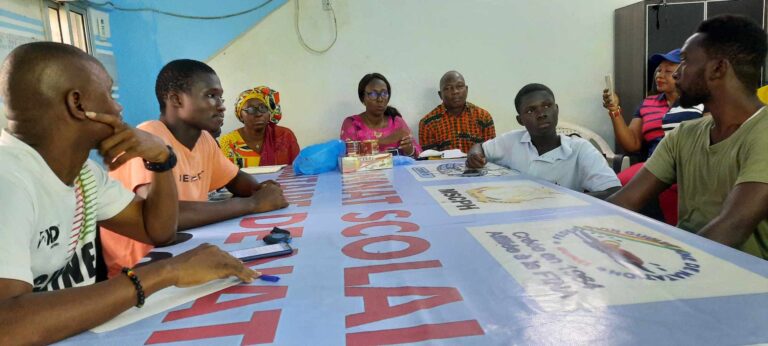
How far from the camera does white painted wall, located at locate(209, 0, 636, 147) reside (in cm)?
402

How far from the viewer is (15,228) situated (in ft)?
2.48

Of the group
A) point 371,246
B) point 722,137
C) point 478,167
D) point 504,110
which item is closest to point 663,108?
point 504,110

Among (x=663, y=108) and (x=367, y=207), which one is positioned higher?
(x=663, y=108)

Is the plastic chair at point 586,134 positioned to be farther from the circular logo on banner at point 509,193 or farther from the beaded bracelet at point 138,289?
the beaded bracelet at point 138,289

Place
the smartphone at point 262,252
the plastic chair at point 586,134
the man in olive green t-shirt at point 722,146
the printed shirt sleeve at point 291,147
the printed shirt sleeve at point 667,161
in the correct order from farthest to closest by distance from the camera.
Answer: the plastic chair at point 586,134 < the printed shirt sleeve at point 291,147 < the printed shirt sleeve at point 667,161 < the man in olive green t-shirt at point 722,146 < the smartphone at point 262,252

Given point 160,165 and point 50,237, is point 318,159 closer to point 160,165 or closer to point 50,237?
point 160,165

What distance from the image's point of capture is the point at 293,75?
4.08m

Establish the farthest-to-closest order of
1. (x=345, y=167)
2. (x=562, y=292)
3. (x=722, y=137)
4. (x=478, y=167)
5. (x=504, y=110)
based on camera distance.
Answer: (x=504, y=110) < (x=345, y=167) < (x=478, y=167) < (x=722, y=137) < (x=562, y=292)

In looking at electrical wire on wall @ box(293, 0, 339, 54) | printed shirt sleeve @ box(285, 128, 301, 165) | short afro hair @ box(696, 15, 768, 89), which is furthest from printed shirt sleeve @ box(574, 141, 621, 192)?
electrical wire on wall @ box(293, 0, 339, 54)

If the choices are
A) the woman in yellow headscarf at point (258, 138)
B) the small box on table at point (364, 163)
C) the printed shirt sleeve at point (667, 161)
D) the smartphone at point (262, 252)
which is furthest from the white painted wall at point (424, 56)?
the smartphone at point (262, 252)

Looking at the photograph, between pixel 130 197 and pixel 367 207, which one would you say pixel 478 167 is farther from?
pixel 130 197

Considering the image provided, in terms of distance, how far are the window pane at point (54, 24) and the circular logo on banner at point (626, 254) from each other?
3102 millimetres

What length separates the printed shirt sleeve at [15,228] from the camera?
72 cm

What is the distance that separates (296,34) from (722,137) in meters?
3.28
